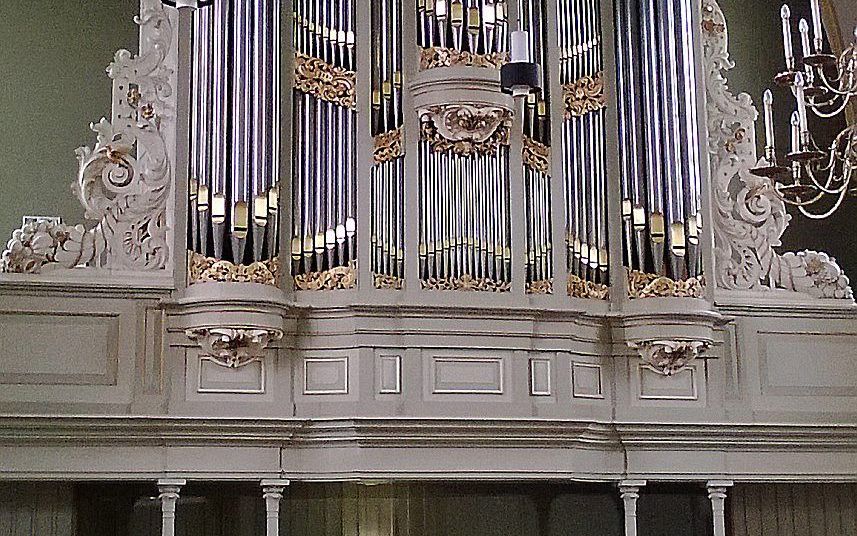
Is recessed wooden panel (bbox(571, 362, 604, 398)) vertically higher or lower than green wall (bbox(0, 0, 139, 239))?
lower

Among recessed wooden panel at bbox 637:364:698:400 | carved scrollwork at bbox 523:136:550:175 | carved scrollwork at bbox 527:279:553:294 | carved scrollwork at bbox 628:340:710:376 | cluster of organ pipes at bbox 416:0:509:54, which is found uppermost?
cluster of organ pipes at bbox 416:0:509:54

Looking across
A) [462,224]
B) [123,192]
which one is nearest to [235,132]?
[123,192]

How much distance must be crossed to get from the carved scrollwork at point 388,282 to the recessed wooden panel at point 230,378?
1041 millimetres

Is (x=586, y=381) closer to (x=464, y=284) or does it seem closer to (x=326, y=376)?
(x=464, y=284)

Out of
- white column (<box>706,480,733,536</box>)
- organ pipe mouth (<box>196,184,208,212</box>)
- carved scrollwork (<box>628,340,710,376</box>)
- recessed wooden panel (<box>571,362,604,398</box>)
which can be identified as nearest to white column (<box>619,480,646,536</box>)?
white column (<box>706,480,733,536</box>)

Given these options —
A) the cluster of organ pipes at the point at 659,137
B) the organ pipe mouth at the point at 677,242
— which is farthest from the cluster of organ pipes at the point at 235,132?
the organ pipe mouth at the point at 677,242

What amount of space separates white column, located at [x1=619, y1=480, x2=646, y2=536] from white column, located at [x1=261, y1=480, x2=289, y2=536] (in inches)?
104

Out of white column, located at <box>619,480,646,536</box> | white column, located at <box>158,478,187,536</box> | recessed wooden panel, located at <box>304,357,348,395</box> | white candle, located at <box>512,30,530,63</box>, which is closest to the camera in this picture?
white candle, located at <box>512,30,530,63</box>

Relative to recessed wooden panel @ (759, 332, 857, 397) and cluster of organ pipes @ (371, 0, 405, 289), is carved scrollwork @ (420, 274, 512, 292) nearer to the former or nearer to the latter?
cluster of organ pipes @ (371, 0, 405, 289)

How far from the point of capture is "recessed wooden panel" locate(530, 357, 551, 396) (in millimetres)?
10125

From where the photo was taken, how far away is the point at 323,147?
10.1 m

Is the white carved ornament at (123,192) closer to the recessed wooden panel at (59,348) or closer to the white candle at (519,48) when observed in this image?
the recessed wooden panel at (59,348)

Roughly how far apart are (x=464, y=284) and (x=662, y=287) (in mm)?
1553

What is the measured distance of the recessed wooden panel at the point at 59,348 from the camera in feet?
31.9
